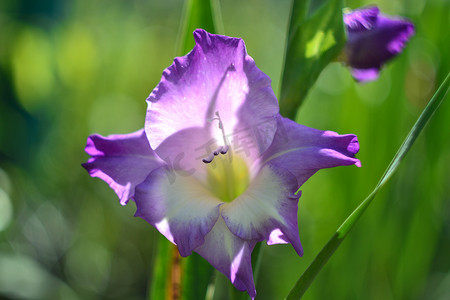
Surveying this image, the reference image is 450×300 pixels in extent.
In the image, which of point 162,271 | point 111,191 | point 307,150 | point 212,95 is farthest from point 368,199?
point 111,191

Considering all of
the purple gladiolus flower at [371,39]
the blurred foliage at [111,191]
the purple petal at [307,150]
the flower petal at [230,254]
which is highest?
the purple gladiolus flower at [371,39]

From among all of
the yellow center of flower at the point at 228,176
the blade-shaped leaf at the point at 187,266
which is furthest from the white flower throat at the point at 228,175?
the blade-shaped leaf at the point at 187,266

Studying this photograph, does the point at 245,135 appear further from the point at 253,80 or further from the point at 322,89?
the point at 322,89

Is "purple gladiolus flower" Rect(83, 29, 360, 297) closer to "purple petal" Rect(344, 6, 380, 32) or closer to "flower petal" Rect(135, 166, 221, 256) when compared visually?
"flower petal" Rect(135, 166, 221, 256)

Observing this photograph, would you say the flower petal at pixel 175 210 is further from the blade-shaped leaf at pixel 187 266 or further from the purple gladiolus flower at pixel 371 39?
the purple gladiolus flower at pixel 371 39

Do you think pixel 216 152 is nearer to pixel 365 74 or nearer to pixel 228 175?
pixel 228 175

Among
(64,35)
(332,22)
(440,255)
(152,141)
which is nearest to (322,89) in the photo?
(440,255)
